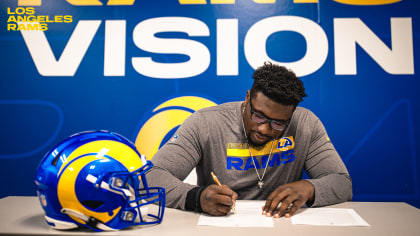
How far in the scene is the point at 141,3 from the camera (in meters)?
2.45

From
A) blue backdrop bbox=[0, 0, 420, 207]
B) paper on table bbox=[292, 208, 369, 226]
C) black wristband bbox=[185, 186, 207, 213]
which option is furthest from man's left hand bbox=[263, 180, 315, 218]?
blue backdrop bbox=[0, 0, 420, 207]

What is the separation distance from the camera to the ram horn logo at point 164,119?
240 cm

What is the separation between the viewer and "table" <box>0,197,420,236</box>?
1.00m

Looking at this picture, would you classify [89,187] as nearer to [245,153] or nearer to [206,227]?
[206,227]

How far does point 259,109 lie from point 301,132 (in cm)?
35

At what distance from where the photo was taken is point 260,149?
5.64 ft

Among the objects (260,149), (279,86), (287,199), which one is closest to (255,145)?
Result: (260,149)

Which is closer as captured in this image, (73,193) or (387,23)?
(73,193)

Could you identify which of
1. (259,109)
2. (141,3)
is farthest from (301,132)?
(141,3)

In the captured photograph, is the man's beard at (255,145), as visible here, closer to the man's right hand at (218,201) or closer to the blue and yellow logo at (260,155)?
the blue and yellow logo at (260,155)

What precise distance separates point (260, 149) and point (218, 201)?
581 mm

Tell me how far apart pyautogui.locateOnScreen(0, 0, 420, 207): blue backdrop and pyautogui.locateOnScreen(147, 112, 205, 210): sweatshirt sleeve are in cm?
72

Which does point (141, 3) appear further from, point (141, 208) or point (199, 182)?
point (141, 208)

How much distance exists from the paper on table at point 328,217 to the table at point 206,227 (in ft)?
0.11
